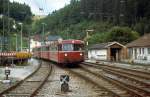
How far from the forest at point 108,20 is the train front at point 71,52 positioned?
40.2 metres

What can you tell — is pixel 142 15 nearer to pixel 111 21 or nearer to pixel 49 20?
pixel 111 21

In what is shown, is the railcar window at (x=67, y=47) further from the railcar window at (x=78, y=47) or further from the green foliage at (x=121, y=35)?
the green foliage at (x=121, y=35)

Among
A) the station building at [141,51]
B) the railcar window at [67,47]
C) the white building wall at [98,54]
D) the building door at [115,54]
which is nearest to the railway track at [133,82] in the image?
the railcar window at [67,47]

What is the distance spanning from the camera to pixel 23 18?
87500mm

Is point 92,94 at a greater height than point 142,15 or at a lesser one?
lesser

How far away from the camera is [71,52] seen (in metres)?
41.5

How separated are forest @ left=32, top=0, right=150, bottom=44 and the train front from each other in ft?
132

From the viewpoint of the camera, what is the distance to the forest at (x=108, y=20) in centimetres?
9456

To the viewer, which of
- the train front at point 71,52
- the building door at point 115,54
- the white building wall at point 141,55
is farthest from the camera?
the building door at point 115,54

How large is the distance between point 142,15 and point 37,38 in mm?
71820

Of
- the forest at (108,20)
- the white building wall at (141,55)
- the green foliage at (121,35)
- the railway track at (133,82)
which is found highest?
the forest at (108,20)

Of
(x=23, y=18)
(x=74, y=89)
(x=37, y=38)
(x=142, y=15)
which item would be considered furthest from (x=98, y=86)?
(x=37, y=38)

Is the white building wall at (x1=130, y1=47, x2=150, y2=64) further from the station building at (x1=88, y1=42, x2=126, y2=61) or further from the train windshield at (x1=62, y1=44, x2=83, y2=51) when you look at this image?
the train windshield at (x1=62, y1=44, x2=83, y2=51)

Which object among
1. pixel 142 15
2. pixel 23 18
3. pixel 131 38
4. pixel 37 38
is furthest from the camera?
pixel 37 38
